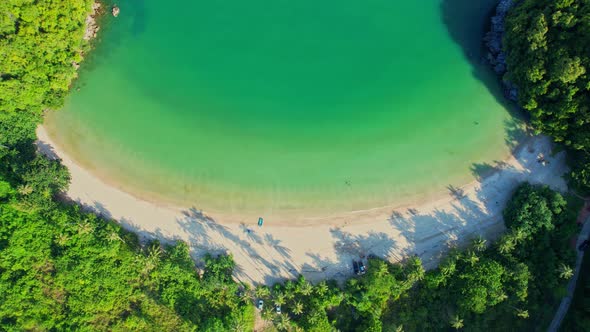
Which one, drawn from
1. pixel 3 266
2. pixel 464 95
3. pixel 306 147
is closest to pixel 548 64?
pixel 464 95

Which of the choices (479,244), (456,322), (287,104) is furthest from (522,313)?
(287,104)

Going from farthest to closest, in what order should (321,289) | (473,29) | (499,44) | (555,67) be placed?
1. (473,29)
2. (499,44)
3. (321,289)
4. (555,67)

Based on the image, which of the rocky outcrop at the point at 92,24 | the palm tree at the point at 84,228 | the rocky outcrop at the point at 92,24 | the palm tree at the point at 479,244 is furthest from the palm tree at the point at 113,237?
the palm tree at the point at 479,244

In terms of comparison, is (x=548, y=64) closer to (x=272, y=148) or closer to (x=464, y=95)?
(x=464, y=95)

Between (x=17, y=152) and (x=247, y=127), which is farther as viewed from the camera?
(x=247, y=127)

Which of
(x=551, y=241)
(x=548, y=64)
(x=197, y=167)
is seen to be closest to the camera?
(x=548, y=64)

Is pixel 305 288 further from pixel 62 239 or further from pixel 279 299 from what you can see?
pixel 62 239

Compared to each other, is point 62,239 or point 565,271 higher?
point 62,239
